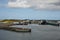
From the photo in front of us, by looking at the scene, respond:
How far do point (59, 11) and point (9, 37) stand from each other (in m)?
1.19

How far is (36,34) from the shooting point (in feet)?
10.2

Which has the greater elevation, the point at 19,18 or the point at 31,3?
the point at 31,3

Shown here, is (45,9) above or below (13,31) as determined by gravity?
above

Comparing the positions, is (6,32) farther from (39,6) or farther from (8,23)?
(39,6)

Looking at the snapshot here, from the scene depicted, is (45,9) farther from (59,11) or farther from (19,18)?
(19,18)

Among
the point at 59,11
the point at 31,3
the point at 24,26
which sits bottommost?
the point at 24,26

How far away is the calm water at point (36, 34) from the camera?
Result: 302 cm

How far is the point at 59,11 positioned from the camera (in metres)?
3.02

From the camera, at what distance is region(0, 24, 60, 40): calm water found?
3024mm

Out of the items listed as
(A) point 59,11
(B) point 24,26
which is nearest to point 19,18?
(B) point 24,26

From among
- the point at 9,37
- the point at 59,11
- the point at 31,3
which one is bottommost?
the point at 9,37

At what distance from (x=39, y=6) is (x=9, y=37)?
2.99ft

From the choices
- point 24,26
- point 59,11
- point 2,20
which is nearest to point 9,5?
point 2,20

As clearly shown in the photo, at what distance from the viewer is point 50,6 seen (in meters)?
3.05
